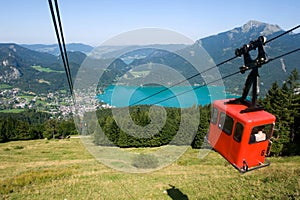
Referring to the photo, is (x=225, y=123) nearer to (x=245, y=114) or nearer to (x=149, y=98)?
(x=245, y=114)

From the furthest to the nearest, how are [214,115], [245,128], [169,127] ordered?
[169,127], [214,115], [245,128]

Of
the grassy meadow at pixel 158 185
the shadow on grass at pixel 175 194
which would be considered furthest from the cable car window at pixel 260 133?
the shadow on grass at pixel 175 194

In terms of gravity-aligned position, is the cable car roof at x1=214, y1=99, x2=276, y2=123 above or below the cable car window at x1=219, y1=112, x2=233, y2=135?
above

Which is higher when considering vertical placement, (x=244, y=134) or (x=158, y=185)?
(x=244, y=134)

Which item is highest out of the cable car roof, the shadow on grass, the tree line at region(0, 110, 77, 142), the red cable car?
the cable car roof

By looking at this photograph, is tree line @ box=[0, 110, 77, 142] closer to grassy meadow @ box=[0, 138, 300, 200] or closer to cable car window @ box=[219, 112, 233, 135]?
grassy meadow @ box=[0, 138, 300, 200]

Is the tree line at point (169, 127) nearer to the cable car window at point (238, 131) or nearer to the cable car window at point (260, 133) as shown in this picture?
the cable car window at point (260, 133)

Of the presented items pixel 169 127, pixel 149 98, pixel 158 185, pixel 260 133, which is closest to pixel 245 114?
pixel 260 133

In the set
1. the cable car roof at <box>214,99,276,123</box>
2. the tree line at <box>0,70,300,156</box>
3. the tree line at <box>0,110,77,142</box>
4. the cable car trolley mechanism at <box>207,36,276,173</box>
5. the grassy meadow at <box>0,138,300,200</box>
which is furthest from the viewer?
Answer: the tree line at <box>0,110,77,142</box>

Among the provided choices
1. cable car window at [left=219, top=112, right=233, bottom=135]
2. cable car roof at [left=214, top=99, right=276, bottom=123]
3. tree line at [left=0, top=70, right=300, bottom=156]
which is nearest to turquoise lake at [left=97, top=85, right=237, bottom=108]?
cable car window at [left=219, top=112, right=233, bottom=135]
